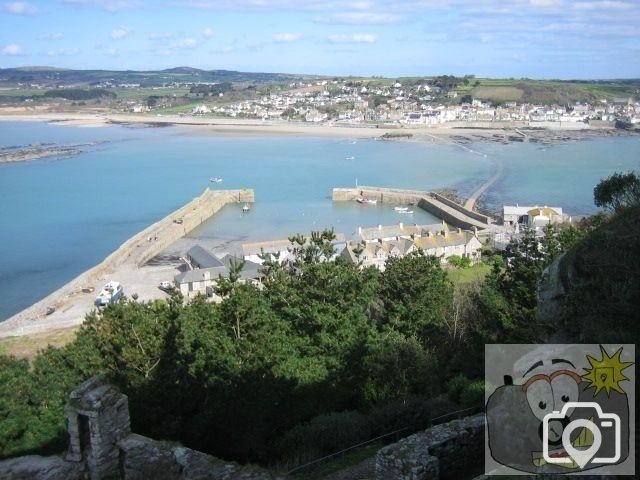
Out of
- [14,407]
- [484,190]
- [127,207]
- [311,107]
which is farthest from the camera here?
[311,107]

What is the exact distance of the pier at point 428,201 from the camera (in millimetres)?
36094

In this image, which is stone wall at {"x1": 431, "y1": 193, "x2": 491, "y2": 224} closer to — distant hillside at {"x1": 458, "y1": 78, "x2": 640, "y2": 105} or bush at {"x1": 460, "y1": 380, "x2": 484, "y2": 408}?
bush at {"x1": 460, "y1": 380, "x2": 484, "y2": 408}

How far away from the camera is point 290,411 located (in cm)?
931

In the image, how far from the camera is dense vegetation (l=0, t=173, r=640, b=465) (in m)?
7.71

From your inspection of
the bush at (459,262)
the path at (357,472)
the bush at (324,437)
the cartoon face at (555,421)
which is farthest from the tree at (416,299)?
the bush at (459,262)

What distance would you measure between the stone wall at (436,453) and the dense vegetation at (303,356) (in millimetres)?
1531

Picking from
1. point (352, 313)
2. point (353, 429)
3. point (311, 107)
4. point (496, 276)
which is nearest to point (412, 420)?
point (353, 429)

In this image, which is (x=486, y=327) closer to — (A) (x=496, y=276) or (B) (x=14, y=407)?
(A) (x=496, y=276)

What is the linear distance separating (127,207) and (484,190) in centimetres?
2577

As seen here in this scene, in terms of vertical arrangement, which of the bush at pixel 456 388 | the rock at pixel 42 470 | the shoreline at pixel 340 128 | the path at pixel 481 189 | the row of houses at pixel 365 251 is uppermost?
the shoreline at pixel 340 128

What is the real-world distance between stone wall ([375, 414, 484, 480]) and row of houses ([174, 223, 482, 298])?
696 inches

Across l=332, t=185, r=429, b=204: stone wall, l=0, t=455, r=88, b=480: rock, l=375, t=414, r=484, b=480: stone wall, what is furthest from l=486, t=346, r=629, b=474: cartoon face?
l=332, t=185, r=429, b=204: stone wall

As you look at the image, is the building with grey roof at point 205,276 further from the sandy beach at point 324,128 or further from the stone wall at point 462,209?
the sandy beach at point 324,128

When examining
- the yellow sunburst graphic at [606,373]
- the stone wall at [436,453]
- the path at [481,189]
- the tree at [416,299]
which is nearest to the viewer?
the yellow sunburst graphic at [606,373]
